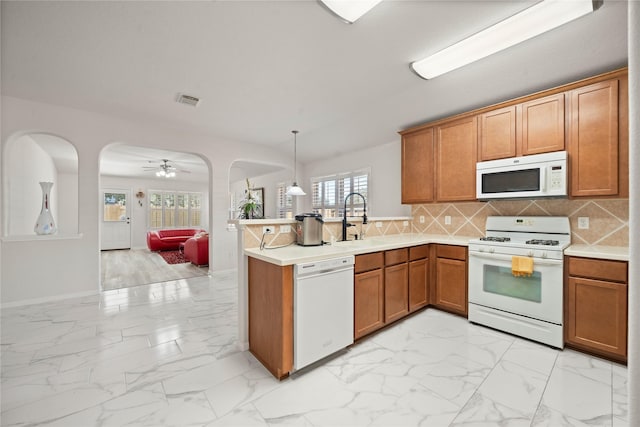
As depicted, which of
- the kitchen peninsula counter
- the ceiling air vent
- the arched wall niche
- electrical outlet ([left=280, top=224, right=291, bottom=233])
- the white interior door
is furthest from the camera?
the white interior door

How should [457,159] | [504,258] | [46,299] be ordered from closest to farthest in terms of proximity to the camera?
[504,258] → [457,159] → [46,299]

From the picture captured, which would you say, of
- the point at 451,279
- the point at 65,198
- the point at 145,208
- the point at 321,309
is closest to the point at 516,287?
the point at 451,279

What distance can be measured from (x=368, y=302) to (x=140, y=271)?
495cm

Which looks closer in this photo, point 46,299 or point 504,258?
point 504,258

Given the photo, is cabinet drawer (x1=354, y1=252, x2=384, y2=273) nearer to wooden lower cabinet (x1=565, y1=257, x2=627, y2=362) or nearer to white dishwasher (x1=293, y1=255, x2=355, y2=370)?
white dishwasher (x1=293, y1=255, x2=355, y2=370)

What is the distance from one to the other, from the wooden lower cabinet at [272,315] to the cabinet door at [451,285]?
2038 millimetres

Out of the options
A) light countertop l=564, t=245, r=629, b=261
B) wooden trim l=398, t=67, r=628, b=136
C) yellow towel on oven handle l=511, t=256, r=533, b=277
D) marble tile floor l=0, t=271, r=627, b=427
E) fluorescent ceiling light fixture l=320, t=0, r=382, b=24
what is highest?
fluorescent ceiling light fixture l=320, t=0, r=382, b=24

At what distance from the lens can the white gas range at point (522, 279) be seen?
7.62 ft

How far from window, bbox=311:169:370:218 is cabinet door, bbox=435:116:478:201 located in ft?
5.80

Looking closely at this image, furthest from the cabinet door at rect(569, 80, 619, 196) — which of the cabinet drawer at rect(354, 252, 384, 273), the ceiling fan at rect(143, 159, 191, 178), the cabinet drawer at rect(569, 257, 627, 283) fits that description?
the ceiling fan at rect(143, 159, 191, 178)

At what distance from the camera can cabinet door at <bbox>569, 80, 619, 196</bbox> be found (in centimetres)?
228

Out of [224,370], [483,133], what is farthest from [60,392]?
[483,133]

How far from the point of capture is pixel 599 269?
84.4 inches

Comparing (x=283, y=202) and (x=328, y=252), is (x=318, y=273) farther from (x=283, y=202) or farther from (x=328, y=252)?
(x=283, y=202)
